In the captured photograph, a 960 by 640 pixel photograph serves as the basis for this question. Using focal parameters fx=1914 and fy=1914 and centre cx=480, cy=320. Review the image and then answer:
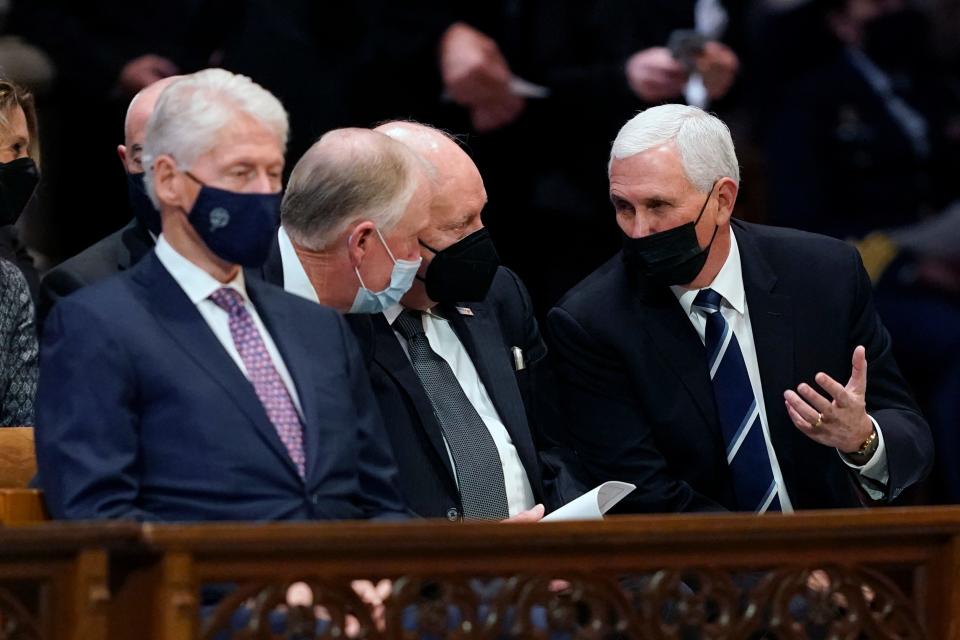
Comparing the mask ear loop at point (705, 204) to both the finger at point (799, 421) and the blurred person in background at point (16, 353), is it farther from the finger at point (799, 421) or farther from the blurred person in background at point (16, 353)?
the blurred person in background at point (16, 353)

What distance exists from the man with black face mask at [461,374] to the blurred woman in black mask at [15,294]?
2.48 feet

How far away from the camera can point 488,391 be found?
441 centimetres

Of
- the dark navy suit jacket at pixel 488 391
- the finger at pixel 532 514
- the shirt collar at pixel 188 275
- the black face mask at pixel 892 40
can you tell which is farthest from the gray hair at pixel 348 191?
the black face mask at pixel 892 40

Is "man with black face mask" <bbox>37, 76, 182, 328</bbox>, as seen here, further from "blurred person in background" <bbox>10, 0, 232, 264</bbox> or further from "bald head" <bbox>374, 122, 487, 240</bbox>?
"blurred person in background" <bbox>10, 0, 232, 264</bbox>

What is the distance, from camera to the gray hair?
4203 millimetres

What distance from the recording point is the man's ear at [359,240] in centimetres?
420

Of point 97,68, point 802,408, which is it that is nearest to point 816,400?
point 802,408

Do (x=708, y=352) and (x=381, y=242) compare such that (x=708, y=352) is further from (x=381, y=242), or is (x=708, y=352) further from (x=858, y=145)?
(x=858, y=145)

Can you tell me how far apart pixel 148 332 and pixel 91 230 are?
8.32ft

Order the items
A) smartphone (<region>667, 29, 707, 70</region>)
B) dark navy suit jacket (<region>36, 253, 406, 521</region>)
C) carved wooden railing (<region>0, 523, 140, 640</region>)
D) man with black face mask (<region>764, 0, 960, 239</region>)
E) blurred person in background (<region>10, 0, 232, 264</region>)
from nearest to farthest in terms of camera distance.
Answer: carved wooden railing (<region>0, 523, 140, 640</region>), dark navy suit jacket (<region>36, 253, 406, 521</region>), blurred person in background (<region>10, 0, 232, 264</region>), smartphone (<region>667, 29, 707, 70</region>), man with black face mask (<region>764, 0, 960, 239</region>)

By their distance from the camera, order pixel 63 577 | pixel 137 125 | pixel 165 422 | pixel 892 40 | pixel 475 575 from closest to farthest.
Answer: pixel 63 577 → pixel 475 575 → pixel 165 422 → pixel 137 125 → pixel 892 40

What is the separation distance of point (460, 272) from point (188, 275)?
0.92m

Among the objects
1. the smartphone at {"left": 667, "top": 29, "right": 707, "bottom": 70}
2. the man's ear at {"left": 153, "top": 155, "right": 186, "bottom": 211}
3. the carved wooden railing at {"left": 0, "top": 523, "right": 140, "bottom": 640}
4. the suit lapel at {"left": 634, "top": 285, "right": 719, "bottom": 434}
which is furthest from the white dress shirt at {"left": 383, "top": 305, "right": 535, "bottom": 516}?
the smartphone at {"left": 667, "top": 29, "right": 707, "bottom": 70}

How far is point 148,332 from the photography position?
11.5 feet
